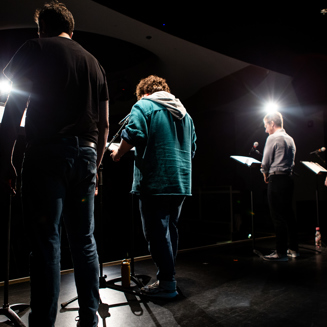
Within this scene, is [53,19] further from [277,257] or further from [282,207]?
[277,257]

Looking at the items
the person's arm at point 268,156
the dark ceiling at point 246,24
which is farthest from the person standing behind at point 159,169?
the dark ceiling at point 246,24

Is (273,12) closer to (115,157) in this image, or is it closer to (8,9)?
(115,157)

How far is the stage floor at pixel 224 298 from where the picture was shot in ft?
5.12

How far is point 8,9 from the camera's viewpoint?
3719mm

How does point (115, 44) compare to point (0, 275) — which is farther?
point (115, 44)

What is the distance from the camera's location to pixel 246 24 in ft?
12.6

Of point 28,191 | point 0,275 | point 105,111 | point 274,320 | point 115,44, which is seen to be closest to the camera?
point 28,191

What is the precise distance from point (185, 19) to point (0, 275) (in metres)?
3.59

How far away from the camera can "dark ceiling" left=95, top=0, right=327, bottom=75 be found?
3424 millimetres

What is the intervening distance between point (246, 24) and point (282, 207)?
253 cm

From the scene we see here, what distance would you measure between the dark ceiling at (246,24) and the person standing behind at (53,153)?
2260 mm

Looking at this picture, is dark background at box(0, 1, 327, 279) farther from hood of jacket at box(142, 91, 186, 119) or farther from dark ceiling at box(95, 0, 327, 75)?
hood of jacket at box(142, 91, 186, 119)

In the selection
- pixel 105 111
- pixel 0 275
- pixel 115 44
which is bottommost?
pixel 0 275

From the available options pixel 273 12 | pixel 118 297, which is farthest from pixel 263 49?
pixel 118 297
